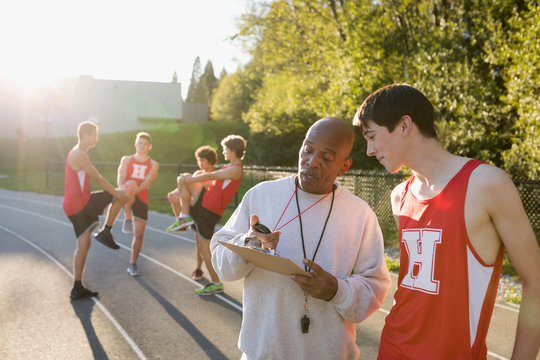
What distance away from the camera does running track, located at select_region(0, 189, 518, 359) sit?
4588 millimetres

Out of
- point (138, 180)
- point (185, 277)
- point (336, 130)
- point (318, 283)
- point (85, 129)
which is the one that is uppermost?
point (336, 130)

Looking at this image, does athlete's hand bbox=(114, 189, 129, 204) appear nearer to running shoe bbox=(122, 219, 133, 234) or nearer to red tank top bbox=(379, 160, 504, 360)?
running shoe bbox=(122, 219, 133, 234)

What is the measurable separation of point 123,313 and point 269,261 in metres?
4.51

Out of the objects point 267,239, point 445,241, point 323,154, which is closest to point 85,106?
point 323,154

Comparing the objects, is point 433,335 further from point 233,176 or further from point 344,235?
point 233,176

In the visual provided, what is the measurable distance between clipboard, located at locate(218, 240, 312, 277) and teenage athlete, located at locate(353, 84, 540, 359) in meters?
0.54

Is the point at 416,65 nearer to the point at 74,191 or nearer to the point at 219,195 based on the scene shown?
the point at 219,195

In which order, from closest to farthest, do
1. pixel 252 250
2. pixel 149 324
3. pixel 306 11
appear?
1. pixel 252 250
2. pixel 149 324
3. pixel 306 11

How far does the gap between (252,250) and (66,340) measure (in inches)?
158

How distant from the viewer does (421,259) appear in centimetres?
191

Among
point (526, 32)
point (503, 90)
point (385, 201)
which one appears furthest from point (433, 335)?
point (503, 90)

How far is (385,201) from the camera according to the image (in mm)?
9961

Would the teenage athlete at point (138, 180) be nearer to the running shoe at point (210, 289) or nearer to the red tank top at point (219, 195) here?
the red tank top at point (219, 195)

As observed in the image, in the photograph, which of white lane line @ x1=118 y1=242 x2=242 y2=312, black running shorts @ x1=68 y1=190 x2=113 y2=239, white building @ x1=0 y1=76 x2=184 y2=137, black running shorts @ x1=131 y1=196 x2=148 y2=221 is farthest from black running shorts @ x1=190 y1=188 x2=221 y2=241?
white building @ x1=0 y1=76 x2=184 y2=137
